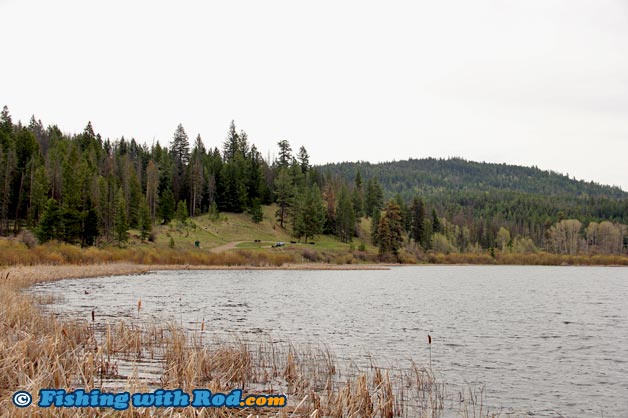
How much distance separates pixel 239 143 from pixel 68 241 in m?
95.0

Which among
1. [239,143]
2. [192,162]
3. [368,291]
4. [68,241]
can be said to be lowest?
[368,291]

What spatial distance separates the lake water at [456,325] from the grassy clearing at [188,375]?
266 centimetres

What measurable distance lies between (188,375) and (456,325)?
20.6 m

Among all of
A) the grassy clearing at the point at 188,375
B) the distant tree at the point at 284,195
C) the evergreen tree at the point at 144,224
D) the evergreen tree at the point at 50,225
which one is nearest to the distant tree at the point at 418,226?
the distant tree at the point at 284,195

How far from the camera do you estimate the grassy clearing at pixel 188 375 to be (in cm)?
978

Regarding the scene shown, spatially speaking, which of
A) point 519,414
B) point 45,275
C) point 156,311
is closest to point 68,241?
point 45,275

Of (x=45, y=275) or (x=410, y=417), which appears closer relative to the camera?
(x=410, y=417)

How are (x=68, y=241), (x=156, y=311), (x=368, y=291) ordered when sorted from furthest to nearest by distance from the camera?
(x=68, y=241), (x=368, y=291), (x=156, y=311)

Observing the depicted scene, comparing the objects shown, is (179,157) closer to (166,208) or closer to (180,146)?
(180,146)

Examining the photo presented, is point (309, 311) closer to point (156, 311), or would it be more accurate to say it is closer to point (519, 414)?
point (156, 311)

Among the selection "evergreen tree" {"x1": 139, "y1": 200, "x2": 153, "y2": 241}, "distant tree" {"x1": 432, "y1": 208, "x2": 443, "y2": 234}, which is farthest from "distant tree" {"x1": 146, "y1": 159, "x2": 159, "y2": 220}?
"distant tree" {"x1": 432, "y1": 208, "x2": 443, "y2": 234}

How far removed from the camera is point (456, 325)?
28828mm

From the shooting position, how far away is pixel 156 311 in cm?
3017

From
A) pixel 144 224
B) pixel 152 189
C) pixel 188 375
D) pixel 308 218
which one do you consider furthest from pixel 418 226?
pixel 188 375
